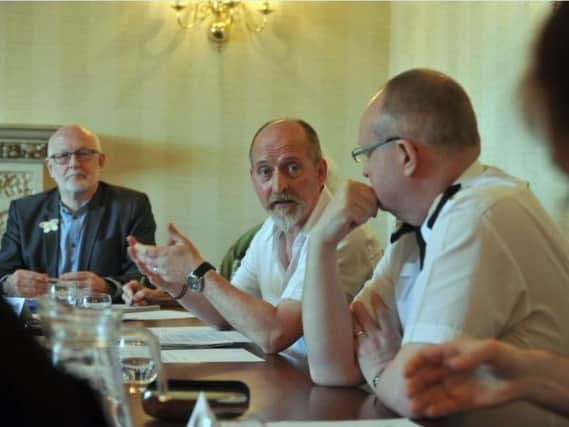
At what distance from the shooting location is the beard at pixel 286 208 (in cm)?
233

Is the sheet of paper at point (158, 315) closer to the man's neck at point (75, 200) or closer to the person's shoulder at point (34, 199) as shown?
the man's neck at point (75, 200)

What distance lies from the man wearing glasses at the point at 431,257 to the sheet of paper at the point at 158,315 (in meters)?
0.93

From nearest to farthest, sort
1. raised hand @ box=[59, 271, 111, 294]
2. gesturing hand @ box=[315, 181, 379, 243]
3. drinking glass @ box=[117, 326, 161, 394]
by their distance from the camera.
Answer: drinking glass @ box=[117, 326, 161, 394] < gesturing hand @ box=[315, 181, 379, 243] < raised hand @ box=[59, 271, 111, 294]

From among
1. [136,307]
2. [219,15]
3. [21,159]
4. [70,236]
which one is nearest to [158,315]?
[136,307]

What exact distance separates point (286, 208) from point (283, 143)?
0.63 ft

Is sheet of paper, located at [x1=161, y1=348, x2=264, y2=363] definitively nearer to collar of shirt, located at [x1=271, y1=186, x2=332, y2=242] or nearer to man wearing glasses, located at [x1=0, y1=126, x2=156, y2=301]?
collar of shirt, located at [x1=271, y1=186, x2=332, y2=242]

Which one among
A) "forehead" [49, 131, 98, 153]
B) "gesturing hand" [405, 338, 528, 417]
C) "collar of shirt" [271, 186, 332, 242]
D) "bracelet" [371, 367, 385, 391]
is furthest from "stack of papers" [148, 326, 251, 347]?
"forehead" [49, 131, 98, 153]

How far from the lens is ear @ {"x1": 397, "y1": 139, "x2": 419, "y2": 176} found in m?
1.50

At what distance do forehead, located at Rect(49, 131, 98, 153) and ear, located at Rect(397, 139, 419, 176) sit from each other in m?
2.55

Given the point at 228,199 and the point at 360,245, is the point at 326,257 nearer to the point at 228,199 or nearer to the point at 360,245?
the point at 360,245

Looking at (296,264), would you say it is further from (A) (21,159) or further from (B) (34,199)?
(A) (21,159)

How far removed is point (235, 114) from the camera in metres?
4.70

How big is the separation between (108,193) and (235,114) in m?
1.16

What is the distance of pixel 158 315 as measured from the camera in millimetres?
2523
